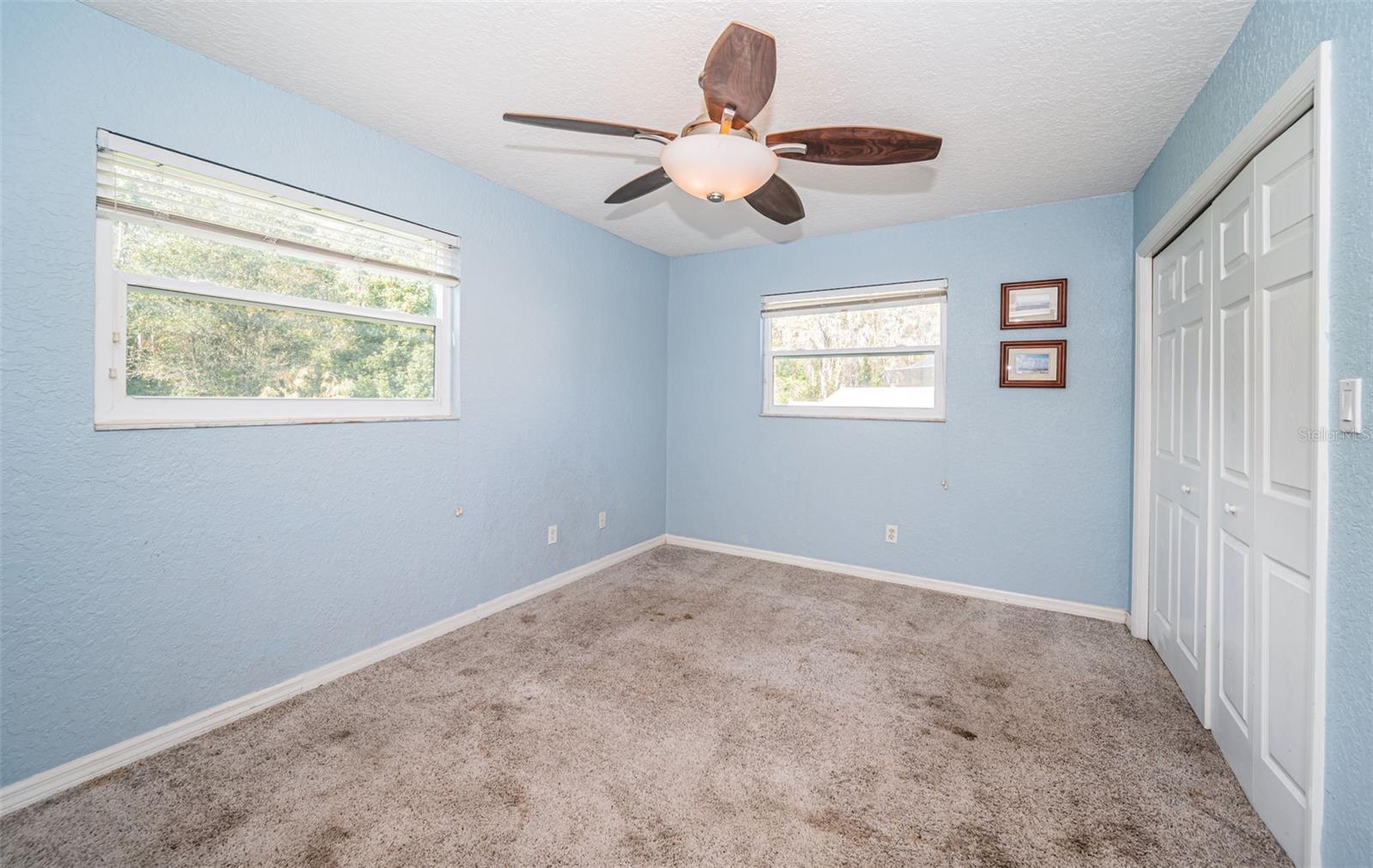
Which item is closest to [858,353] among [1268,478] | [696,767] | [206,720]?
[1268,478]

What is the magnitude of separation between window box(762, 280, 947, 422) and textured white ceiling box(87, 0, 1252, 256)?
0.98 metres

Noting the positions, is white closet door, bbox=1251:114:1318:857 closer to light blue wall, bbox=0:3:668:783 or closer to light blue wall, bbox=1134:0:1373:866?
light blue wall, bbox=1134:0:1373:866

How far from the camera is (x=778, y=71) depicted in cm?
195

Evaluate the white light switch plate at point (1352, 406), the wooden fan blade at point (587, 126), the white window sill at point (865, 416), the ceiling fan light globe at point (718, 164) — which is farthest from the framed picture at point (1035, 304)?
the wooden fan blade at point (587, 126)

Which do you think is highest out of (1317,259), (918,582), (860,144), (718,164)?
(860,144)

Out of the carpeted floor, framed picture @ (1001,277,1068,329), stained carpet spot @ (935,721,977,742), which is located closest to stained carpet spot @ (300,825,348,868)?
the carpeted floor

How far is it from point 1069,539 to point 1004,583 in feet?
1.48

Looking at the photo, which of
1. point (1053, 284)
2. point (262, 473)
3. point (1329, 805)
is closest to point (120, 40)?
point (262, 473)

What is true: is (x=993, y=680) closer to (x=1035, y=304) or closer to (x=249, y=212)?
(x=1035, y=304)

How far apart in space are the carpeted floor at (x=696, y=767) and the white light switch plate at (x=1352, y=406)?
1181 millimetres

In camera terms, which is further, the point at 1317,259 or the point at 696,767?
the point at 696,767

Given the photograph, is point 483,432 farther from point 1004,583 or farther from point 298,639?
point 1004,583

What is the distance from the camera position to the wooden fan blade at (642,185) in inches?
78.0

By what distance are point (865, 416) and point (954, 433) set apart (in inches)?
22.6
